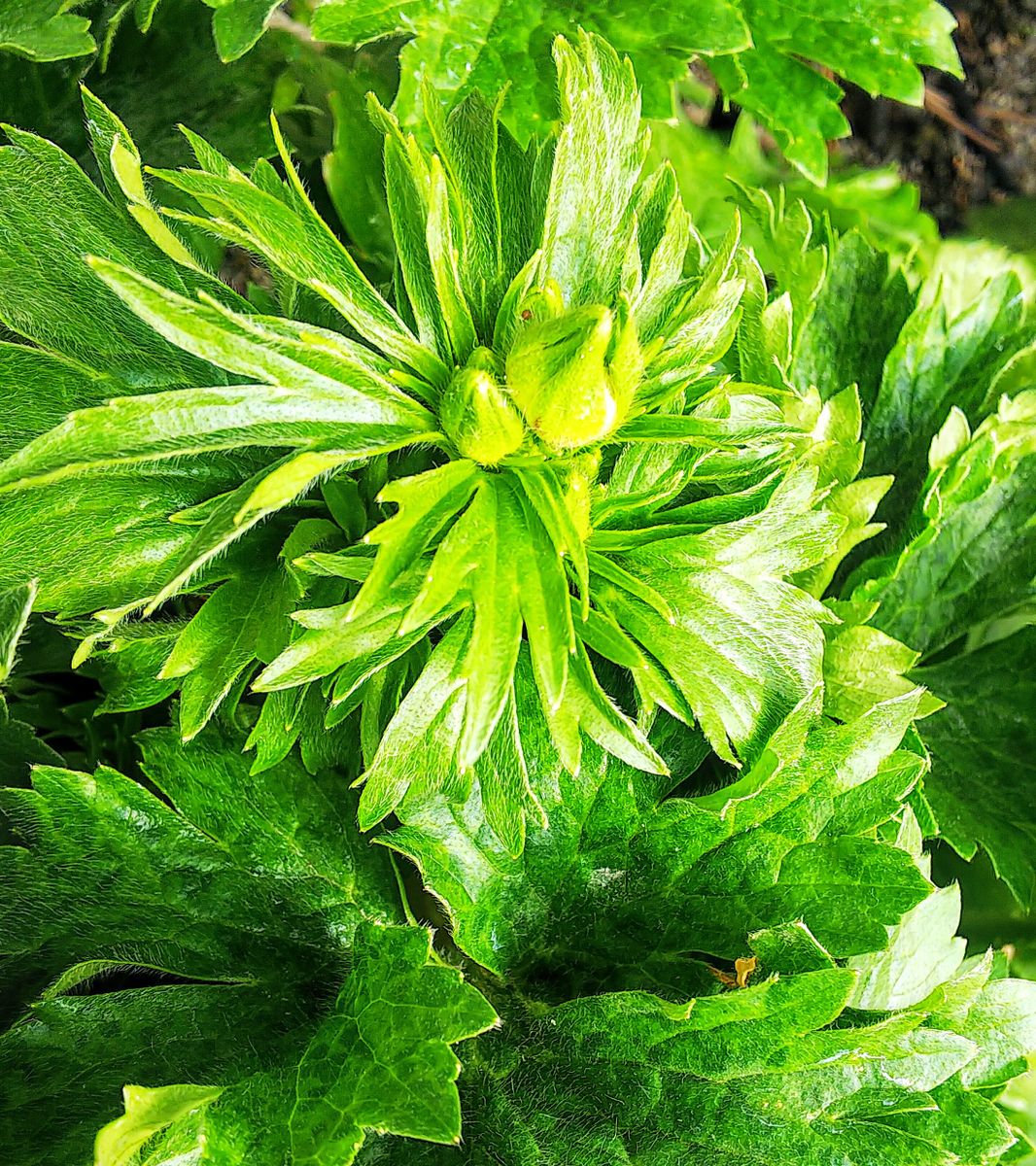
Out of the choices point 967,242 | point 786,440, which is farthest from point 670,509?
point 967,242

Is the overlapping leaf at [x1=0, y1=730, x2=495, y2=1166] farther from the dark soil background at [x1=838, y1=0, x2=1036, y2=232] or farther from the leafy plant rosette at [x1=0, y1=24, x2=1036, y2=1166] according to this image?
the dark soil background at [x1=838, y1=0, x2=1036, y2=232]

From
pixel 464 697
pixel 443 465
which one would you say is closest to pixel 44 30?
pixel 443 465

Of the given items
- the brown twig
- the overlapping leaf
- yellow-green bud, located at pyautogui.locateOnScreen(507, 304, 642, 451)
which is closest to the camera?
yellow-green bud, located at pyautogui.locateOnScreen(507, 304, 642, 451)

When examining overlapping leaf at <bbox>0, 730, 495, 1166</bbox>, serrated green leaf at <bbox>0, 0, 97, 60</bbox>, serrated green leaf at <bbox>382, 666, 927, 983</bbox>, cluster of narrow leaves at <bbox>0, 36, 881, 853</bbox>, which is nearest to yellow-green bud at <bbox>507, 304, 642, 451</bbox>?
cluster of narrow leaves at <bbox>0, 36, 881, 853</bbox>

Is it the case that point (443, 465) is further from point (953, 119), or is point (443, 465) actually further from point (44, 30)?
point (953, 119)

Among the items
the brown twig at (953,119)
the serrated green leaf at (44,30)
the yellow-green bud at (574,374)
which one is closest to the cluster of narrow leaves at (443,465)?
the yellow-green bud at (574,374)

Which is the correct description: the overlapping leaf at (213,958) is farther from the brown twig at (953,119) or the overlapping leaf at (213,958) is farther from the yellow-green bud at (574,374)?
the brown twig at (953,119)
